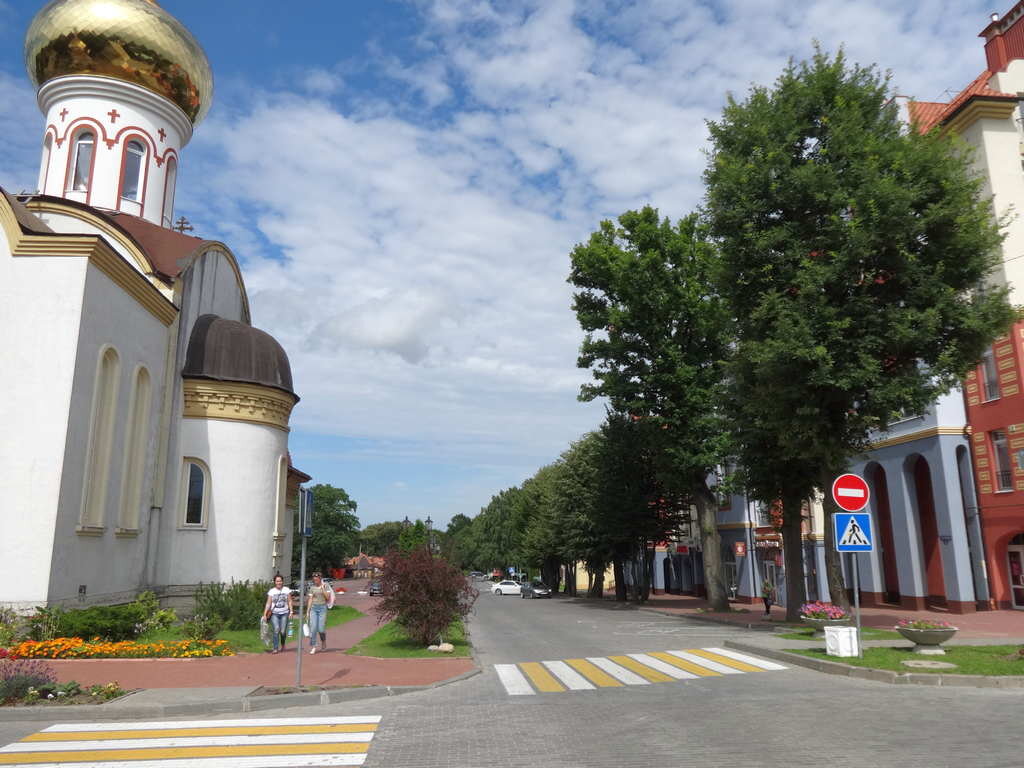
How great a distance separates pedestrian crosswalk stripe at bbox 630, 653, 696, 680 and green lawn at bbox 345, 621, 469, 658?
3551mm

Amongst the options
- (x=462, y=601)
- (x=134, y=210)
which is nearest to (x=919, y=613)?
(x=462, y=601)

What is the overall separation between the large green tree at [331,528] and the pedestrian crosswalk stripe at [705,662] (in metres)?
77.4

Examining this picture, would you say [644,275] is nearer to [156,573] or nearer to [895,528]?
[895,528]

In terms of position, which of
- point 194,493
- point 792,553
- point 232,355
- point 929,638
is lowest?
point 929,638

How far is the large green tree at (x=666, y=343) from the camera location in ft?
93.3

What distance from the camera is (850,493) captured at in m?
12.9

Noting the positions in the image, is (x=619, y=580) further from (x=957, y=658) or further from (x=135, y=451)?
(x=957, y=658)

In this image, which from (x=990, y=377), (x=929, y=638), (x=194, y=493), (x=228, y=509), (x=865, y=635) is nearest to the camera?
(x=929, y=638)

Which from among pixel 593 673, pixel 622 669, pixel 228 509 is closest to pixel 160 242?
pixel 228 509

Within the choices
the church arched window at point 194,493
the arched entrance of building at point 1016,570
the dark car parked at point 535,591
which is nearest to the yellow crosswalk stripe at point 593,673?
the church arched window at point 194,493

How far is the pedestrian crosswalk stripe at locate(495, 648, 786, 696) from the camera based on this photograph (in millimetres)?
11523

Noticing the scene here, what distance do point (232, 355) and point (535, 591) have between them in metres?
35.4

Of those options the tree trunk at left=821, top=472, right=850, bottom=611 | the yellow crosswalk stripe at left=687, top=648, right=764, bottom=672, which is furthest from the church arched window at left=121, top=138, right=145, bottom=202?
the tree trunk at left=821, top=472, right=850, bottom=611

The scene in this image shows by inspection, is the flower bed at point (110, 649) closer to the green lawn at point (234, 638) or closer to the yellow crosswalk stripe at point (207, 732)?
the green lawn at point (234, 638)
